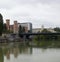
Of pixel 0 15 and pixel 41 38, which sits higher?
pixel 0 15

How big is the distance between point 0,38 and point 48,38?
34.1m

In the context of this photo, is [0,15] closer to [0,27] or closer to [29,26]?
[0,27]

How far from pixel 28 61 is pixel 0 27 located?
156 feet

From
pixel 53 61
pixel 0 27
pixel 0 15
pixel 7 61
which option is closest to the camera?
pixel 53 61

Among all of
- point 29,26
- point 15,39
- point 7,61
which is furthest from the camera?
point 29,26

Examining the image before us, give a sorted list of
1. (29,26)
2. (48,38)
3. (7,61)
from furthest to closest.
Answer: (29,26) → (48,38) → (7,61)

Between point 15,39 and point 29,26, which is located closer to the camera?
point 15,39

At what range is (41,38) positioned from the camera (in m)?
102

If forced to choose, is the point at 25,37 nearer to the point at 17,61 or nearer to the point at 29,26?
the point at 29,26

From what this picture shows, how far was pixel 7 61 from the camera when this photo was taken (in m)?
24.7

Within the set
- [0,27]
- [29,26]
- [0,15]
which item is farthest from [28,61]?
[29,26]

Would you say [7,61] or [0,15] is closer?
[7,61]

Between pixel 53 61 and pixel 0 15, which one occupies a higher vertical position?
pixel 0 15

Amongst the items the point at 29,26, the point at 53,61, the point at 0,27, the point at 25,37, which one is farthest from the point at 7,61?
the point at 29,26
